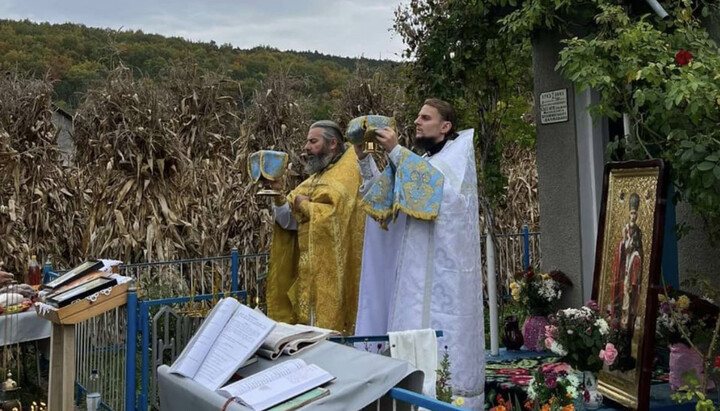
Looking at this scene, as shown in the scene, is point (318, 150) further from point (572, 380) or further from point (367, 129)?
point (572, 380)

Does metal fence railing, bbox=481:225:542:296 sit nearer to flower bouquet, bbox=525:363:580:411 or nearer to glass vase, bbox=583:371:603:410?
glass vase, bbox=583:371:603:410

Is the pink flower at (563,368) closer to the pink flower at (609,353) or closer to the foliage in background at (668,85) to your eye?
the pink flower at (609,353)

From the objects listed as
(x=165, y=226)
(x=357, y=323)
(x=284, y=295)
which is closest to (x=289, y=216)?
(x=284, y=295)

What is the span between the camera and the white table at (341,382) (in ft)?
9.63

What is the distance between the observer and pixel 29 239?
10.2m

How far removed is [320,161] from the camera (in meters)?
6.34

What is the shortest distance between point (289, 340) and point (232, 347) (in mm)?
259

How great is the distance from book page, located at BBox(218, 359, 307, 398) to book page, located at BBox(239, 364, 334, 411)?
0.03m

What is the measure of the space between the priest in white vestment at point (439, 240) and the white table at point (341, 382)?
1705 millimetres

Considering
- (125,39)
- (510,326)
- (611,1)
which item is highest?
(125,39)

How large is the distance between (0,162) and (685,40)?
8196 millimetres

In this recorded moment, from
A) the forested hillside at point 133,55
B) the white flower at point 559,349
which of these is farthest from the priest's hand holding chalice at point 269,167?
the forested hillside at point 133,55

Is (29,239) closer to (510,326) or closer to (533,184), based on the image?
(510,326)

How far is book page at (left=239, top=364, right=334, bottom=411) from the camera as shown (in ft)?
9.62
